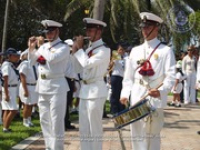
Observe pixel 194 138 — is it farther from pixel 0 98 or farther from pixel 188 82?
pixel 188 82

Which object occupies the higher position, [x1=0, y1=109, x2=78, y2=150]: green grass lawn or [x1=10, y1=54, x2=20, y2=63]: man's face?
[x1=10, y1=54, x2=20, y2=63]: man's face

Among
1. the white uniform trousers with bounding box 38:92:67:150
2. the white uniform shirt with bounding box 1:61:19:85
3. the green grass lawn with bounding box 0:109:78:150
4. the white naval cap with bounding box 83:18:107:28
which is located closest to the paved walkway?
the green grass lawn with bounding box 0:109:78:150

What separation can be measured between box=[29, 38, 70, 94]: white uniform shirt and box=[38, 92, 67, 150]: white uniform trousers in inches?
4.4

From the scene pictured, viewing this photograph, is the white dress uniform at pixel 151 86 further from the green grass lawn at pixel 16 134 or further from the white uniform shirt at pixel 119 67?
the white uniform shirt at pixel 119 67

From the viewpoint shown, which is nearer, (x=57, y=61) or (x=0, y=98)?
(x=57, y=61)

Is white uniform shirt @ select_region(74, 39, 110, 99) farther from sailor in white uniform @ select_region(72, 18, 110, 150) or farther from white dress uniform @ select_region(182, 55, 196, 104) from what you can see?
white dress uniform @ select_region(182, 55, 196, 104)

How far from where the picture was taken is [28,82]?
1047 cm

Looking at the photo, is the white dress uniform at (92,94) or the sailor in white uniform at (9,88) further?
the sailor in white uniform at (9,88)

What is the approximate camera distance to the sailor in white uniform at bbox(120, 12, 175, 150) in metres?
5.29

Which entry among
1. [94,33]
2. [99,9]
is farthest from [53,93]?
[99,9]

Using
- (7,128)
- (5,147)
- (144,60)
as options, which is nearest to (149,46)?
(144,60)

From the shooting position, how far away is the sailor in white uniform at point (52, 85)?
271 inches

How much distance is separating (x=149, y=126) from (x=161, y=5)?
18.3 metres

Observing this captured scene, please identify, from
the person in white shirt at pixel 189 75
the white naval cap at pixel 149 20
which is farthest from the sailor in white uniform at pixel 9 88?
the person in white shirt at pixel 189 75
